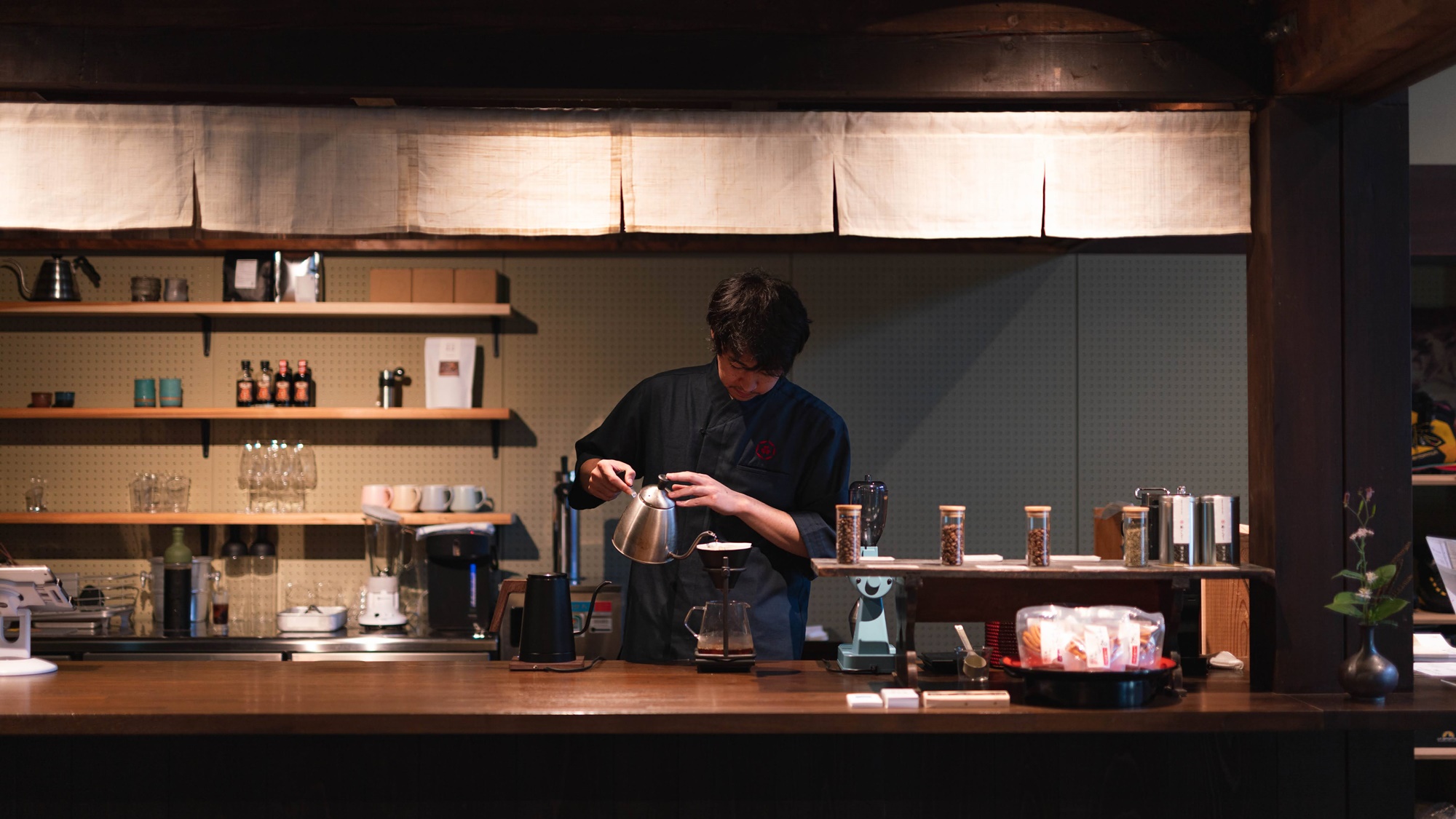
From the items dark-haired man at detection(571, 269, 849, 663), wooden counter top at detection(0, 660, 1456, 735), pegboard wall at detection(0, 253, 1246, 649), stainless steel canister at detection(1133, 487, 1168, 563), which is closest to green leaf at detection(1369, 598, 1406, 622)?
wooden counter top at detection(0, 660, 1456, 735)

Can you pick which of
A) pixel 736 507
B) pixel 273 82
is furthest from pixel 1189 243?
pixel 273 82

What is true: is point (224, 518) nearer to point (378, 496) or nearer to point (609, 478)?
point (378, 496)

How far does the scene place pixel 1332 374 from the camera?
2.62m

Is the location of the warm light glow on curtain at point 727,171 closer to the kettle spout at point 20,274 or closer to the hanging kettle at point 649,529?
the hanging kettle at point 649,529

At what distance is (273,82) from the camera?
2670mm

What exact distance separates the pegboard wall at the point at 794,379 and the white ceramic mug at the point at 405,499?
26cm

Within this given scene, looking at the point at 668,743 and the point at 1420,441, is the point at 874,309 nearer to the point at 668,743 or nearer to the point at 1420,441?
the point at 1420,441

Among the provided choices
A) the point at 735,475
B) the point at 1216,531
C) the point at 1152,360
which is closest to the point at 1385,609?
the point at 1216,531

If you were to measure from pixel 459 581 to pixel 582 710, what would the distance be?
2338 mm

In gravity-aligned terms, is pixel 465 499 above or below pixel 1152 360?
below

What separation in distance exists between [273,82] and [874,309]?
9.81 feet

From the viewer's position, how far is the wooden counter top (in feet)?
7.32

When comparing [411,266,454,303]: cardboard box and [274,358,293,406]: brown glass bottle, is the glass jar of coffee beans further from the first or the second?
[274,358,293,406]: brown glass bottle

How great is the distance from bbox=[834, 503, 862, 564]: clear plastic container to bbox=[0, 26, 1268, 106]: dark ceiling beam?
1.00 m
